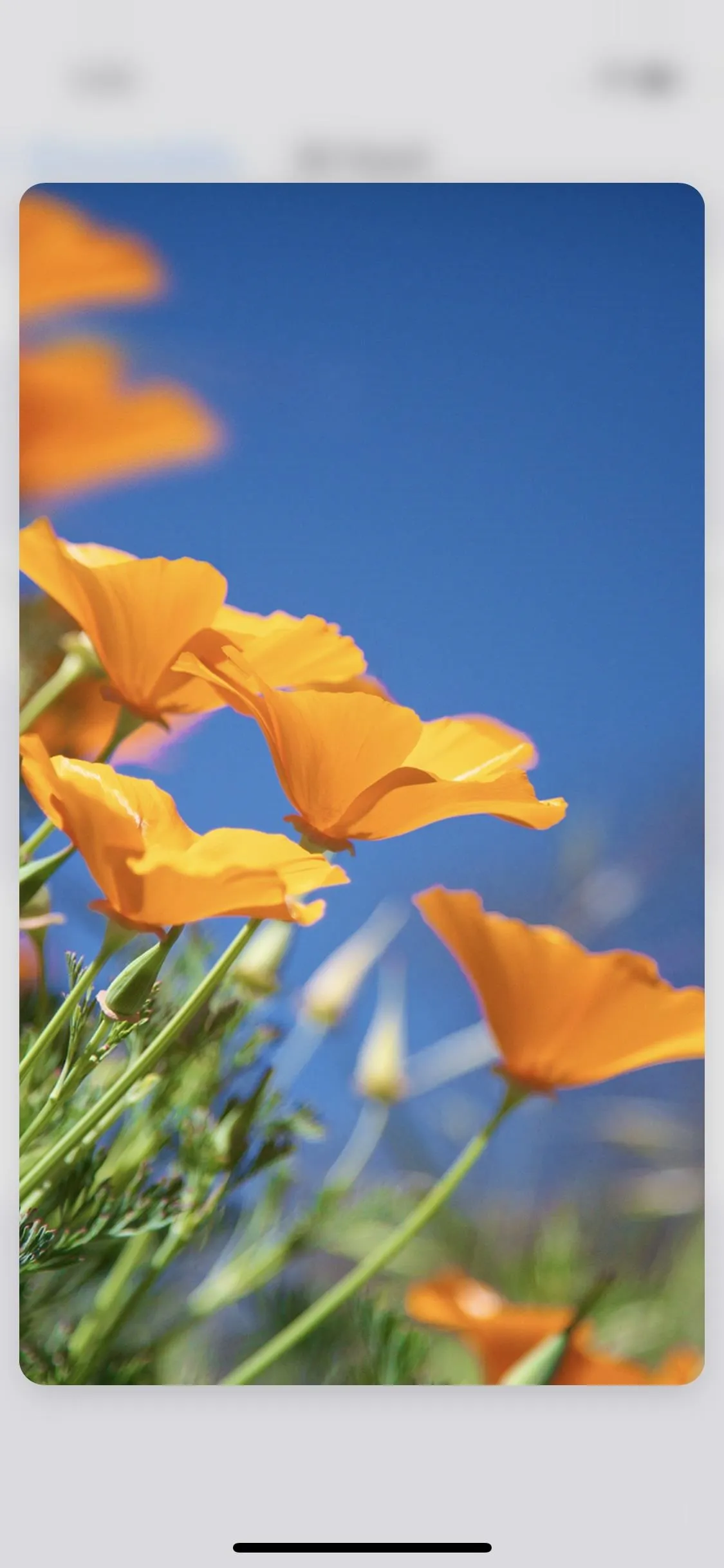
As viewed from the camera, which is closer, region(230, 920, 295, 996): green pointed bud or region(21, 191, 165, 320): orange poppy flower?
region(230, 920, 295, 996): green pointed bud

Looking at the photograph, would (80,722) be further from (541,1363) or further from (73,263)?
(541,1363)

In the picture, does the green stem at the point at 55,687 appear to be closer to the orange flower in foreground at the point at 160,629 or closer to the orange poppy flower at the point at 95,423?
the orange flower in foreground at the point at 160,629

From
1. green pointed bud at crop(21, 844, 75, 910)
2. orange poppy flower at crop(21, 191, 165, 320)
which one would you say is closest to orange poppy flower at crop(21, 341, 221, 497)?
orange poppy flower at crop(21, 191, 165, 320)

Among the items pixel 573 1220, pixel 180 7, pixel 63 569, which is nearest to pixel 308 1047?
pixel 573 1220

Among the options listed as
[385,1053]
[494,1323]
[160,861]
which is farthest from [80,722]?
[494,1323]

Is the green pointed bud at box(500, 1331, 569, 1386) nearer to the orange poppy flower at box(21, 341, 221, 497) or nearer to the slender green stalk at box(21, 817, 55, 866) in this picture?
the slender green stalk at box(21, 817, 55, 866)

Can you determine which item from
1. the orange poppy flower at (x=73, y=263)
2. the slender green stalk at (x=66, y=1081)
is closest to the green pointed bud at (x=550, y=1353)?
the slender green stalk at (x=66, y=1081)
